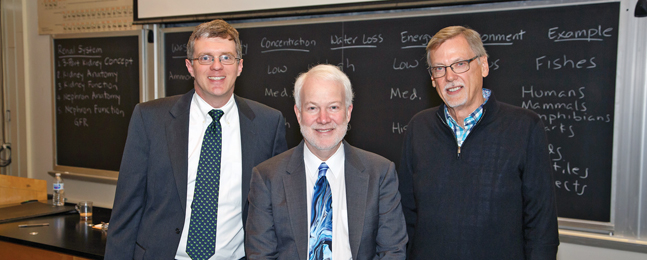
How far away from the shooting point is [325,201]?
1642mm

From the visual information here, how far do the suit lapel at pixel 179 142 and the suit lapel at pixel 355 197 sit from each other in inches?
26.2

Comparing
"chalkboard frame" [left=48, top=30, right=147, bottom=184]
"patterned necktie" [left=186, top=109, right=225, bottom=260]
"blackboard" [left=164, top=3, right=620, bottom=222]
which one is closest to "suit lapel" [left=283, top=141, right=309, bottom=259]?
"patterned necktie" [left=186, top=109, right=225, bottom=260]

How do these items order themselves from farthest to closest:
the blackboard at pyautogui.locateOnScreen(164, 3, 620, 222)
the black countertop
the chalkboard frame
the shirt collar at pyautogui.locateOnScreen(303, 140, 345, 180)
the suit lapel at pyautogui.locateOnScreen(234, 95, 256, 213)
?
the chalkboard frame, the blackboard at pyautogui.locateOnScreen(164, 3, 620, 222), the black countertop, the suit lapel at pyautogui.locateOnScreen(234, 95, 256, 213), the shirt collar at pyautogui.locateOnScreen(303, 140, 345, 180)

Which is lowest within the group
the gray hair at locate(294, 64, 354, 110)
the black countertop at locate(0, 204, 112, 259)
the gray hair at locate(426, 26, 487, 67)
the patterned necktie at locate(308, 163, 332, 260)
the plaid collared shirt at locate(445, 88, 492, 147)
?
the black countertop at locate(0, 204, 112, 259)

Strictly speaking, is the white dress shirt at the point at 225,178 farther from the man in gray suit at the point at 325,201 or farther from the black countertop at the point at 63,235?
the black countertop at the point at 63,235

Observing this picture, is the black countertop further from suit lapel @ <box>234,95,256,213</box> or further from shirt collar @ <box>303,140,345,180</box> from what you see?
shirt collar @ <box>303,140,345,180</box>

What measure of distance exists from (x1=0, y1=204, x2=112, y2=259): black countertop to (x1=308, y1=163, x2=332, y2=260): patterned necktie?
1.26 metres

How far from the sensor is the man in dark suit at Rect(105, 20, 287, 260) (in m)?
1.82

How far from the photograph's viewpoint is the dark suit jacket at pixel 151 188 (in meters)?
1.81

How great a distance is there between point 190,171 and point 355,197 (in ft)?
2.33

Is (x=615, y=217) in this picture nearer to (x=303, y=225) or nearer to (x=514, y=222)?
(x=514, y=222)

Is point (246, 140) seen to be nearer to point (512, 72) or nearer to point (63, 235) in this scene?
point (63, 235)

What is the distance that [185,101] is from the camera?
1.93 metres

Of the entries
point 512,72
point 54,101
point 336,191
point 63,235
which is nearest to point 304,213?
point 336,191
